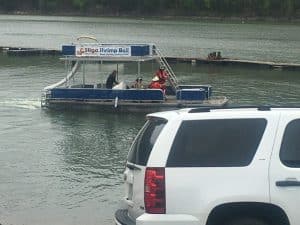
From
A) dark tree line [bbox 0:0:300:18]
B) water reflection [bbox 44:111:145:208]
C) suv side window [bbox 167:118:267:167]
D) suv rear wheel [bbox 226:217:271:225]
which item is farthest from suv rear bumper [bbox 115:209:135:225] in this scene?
dark tree line [bbox 0:0:300:18]

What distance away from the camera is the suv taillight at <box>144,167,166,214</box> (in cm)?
632

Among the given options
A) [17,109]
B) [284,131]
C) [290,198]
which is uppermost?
[284,131]

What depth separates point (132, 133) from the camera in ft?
73.3

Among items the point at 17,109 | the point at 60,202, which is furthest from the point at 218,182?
the point at 17,109

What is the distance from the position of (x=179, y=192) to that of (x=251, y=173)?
687 mm

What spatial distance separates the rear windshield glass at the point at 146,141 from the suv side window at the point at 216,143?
264mm

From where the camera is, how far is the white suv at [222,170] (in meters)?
6.29

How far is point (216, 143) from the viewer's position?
6441mm

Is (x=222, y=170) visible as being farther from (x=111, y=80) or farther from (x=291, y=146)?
Answer: (x=111, y=80)

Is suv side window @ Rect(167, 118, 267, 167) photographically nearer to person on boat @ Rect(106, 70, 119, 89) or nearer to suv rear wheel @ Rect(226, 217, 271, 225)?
suv rear wheel @ Rect(226, 217, 271, 225)

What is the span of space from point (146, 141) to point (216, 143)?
0.71 meters

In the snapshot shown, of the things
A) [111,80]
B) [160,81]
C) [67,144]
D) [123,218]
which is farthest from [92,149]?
[123,218]

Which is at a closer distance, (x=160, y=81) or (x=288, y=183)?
(x=288, y=183)

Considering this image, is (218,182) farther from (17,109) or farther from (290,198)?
(17,109)
